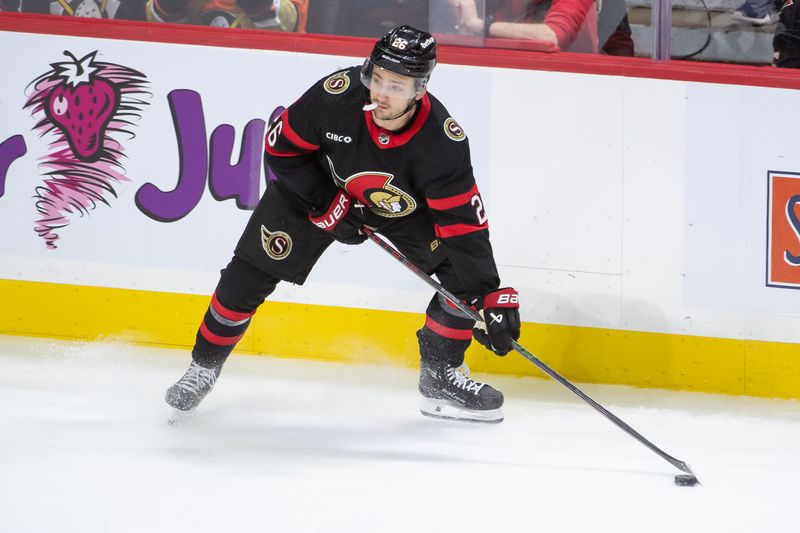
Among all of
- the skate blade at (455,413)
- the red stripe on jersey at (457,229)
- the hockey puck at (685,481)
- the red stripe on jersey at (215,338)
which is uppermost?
the red stripe on jersey at (457,229)

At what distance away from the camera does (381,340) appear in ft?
11.5

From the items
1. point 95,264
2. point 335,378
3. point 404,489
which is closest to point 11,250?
point 95,264

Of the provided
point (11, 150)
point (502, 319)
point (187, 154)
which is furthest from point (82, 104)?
point (502, 319)

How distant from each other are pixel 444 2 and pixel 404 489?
75.6 inches

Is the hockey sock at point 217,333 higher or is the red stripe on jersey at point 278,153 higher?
the red stripe on jersey at point 278,153

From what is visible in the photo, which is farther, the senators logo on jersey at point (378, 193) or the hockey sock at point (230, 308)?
the hockey sock at point (230, 308)

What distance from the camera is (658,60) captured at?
11.2 feet

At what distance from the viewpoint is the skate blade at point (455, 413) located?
2.97 meters

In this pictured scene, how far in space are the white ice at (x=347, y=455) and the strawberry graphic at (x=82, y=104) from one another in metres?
0.75

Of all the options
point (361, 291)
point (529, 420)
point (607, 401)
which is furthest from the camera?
point (361, 291)

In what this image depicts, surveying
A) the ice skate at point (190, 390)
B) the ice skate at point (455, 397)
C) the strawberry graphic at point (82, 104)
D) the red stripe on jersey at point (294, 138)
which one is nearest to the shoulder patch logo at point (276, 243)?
the red stripe on jersey at point (294, 138)

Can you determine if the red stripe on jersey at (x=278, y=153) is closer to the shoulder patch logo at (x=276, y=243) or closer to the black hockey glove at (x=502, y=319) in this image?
the shoulder patch logo at (x=276, y=243)

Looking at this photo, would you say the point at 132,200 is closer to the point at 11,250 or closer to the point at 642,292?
the point at 11,250

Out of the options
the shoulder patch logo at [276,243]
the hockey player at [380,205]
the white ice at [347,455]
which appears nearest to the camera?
the white ice at [347,455]
